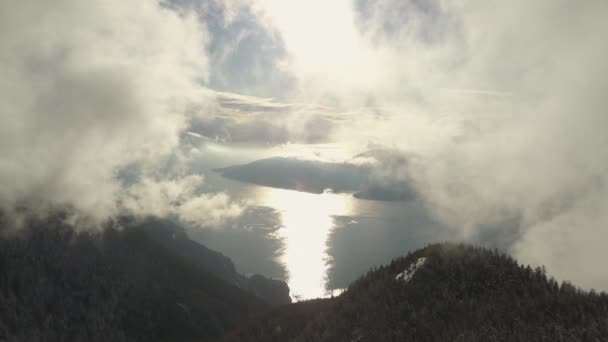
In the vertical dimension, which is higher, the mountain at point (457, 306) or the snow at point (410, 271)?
the snow at point (410, 271)

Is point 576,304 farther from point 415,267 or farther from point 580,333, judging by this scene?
point 415,267

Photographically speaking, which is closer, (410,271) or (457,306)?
(457,306)

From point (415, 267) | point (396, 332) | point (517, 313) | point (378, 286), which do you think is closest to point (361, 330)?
point (396, 332)

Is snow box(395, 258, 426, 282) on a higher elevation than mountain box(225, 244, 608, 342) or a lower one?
higher

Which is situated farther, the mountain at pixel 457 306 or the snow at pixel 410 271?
the snow at pixel 410 271

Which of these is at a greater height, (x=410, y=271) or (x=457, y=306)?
(x=410, y=271)
